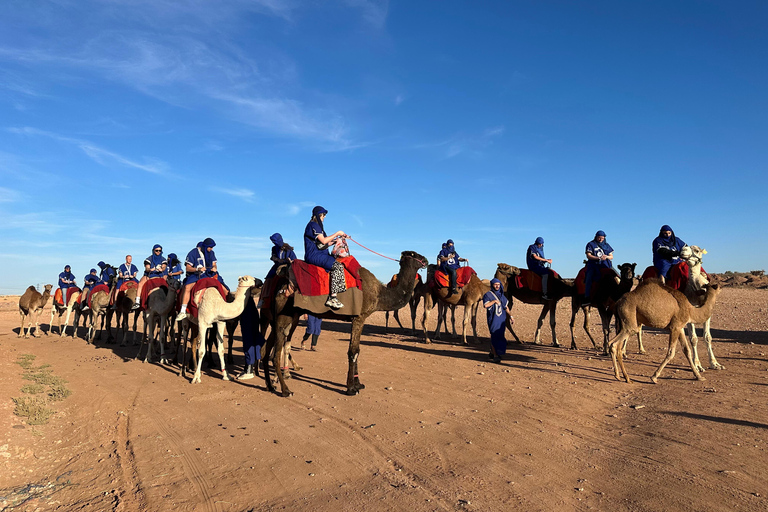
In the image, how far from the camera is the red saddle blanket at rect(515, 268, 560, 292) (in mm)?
15781

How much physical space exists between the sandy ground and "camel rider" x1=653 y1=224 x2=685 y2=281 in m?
2.27

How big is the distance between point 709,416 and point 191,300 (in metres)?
10.1

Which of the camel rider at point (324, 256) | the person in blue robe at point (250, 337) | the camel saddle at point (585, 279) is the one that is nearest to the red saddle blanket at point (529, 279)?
the camel saddle at point (585, 279)

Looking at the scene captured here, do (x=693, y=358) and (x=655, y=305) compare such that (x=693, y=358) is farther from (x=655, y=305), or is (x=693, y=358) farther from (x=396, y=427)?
(x=396, y=427)

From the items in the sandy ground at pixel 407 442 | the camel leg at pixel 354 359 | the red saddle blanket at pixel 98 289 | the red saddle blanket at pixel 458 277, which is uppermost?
the red saddle blanket at pixel 458 277

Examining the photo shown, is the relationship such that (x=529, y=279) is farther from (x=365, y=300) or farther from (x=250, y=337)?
(x=250, y=337)

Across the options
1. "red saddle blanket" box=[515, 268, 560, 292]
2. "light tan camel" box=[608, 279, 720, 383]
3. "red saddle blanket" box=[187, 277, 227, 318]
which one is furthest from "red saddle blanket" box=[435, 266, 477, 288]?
"red saddle blanket" box=[187, 277, 227, 318]

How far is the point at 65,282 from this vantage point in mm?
21656

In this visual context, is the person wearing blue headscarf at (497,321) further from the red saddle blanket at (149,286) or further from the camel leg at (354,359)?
the red saddle blanket at (149,286)

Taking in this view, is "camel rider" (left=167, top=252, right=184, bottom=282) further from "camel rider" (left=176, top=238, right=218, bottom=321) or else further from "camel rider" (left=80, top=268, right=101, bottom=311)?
"camel rider" (left=80, top=268, right=101, bottom=311)

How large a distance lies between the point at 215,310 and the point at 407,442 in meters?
5.91

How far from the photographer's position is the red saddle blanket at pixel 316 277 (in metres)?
8.95

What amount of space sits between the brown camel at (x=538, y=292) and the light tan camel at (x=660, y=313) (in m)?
5.13

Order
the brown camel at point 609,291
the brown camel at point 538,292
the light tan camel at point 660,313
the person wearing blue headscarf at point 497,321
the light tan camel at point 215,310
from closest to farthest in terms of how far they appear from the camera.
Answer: the light tan camel at point 660,313, the light tan camel at point 215,310, the person wearing blue headscarf at point 497,321, the brown camel at point 609,291, the brown camel at point 538,292
